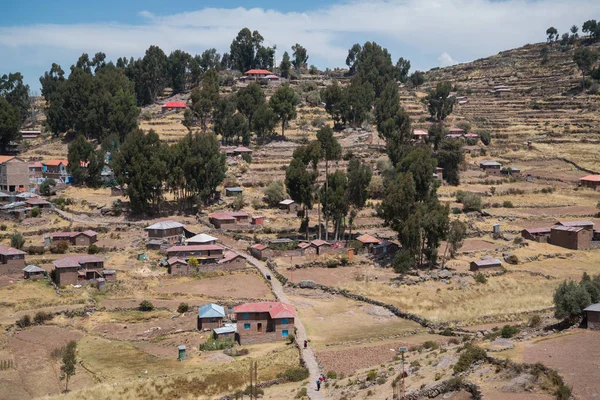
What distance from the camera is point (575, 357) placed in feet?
94.1

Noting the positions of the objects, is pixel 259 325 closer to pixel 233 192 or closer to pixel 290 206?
pixel 290 206

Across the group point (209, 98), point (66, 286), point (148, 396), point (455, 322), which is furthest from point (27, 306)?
point (209, 98)

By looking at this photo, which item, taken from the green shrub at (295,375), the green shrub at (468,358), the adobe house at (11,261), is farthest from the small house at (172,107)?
the green shrub at (468,358)

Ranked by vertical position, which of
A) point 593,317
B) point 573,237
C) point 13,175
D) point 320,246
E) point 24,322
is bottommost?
point 24,322

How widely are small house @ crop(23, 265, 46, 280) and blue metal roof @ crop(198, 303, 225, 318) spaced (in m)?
15.2

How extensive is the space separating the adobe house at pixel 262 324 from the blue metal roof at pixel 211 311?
2132 mm

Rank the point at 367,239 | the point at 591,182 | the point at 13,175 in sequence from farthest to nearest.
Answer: the point at 591,182
the point at 13,175
the point at 367,239

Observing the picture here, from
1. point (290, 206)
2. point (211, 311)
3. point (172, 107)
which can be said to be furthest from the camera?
point (172, 107)

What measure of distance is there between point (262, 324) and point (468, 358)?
13593 millimetres

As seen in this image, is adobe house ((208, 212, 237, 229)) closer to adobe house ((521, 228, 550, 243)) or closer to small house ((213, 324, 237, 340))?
small house ((213, 324, 237, 340))

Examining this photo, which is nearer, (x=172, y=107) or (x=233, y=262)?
(x=233, y=262)

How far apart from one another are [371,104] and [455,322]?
6192cm

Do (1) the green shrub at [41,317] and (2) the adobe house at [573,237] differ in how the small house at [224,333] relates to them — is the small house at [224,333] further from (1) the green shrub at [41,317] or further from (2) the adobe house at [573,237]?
(2) the adobe house at [573,237]

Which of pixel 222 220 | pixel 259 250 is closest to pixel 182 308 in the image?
pixel 259 250
